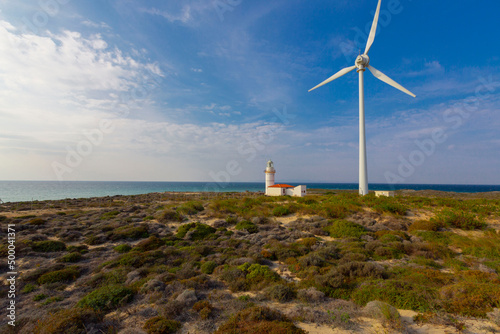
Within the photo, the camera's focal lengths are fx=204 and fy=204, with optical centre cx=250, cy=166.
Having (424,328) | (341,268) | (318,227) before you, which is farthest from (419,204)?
(424,328)

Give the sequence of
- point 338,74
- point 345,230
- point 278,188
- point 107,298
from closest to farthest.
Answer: point 107,298 < point 345,230 < point 338,74 < point 278,188

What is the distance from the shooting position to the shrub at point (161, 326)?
19.0 ft

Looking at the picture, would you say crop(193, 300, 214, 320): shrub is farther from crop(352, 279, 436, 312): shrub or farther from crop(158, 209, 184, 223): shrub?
crop(158, 209, 184, 223): shrub

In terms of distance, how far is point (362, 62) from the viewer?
32.4 meters

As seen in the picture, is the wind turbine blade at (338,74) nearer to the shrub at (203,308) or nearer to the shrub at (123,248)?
the shrub at (123,248)

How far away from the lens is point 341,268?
9.39 m

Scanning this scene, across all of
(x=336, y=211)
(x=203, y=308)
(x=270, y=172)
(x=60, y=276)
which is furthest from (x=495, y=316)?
(x=270, y=172)

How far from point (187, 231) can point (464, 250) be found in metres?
19.1

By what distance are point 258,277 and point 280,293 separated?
171 cm

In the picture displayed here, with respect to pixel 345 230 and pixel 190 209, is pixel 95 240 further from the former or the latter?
pixel 345 230

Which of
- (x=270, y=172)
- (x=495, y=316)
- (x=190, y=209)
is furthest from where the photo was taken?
(x=270, y=172)

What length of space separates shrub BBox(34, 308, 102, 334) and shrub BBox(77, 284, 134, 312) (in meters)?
0.57

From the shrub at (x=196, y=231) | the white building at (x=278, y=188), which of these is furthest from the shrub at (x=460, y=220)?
the shrub at (x=196, y=231)

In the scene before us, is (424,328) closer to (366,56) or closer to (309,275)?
(309,275)
